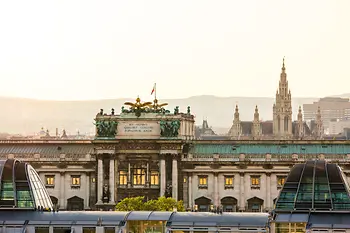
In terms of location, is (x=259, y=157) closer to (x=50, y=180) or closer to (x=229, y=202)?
(x=229, y=202)

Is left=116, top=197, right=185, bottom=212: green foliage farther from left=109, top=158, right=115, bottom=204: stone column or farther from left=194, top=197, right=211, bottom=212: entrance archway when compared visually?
left=194, top=197, right=211, bottom=212: entrance archway

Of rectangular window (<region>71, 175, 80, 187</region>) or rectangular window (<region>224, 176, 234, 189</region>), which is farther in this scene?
rectangular window (<region>71, 175, 80, 187</region>)

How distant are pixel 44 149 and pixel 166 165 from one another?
18.4 meters

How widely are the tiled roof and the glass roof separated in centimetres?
7704

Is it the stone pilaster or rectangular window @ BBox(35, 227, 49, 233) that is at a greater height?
the stone pilaster

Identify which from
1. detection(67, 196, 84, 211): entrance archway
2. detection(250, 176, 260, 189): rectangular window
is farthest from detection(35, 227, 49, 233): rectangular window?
detection(67, 196, 84, 211): entrance archway

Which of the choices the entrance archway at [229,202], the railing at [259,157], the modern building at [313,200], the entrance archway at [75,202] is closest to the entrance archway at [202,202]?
the entrance archway at [229,202]

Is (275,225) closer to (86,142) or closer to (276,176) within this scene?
(276,176)

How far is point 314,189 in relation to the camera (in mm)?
108750

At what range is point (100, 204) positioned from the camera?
6978 inches

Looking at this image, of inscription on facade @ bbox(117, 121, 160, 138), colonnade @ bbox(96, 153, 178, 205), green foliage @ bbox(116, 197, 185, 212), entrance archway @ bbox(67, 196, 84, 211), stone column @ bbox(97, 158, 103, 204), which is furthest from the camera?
entrance archway @ bbox(67, 196, 84, 211)

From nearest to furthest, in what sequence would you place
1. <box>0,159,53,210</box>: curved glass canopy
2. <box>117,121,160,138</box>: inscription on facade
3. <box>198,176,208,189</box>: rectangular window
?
<box>0,159,53,210</box>: curved glass canopy
<box>198,176,208,189</box>: rectangular window
<box>117,121,160,138</box>: inscription on facade

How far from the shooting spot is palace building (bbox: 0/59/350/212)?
177 meters

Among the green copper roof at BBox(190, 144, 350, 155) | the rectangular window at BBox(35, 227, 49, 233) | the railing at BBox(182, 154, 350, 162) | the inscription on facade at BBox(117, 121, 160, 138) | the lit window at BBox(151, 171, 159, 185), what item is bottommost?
the rectangular window at BBox(35, 227, 49, 233)
